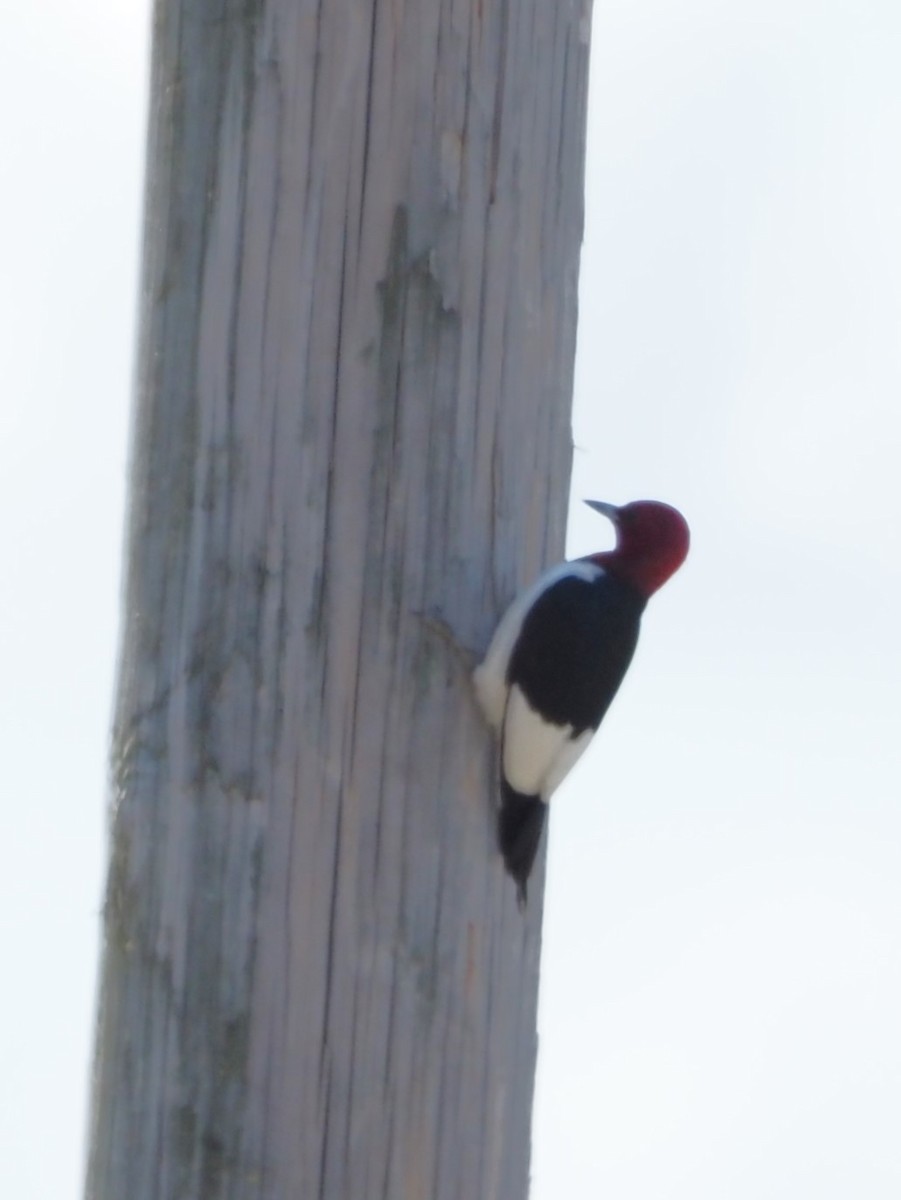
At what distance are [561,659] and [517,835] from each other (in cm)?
98

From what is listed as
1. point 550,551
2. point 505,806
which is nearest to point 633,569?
point 550,551

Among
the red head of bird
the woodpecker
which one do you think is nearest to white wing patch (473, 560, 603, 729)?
the woodpecker

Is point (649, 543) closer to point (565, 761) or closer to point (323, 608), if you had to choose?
point (565, 761)

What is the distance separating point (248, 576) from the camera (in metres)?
2.53

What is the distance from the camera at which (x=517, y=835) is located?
2.77 metres

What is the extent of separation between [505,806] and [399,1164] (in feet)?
1.67

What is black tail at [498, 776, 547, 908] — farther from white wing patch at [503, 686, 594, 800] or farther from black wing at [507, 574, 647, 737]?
black wing at [507, 574, 647, 737]

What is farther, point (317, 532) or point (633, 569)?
point (633, 569)

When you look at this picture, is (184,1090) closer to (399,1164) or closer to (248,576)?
(399,1164)

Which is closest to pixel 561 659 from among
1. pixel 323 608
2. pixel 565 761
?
pixel 565 761

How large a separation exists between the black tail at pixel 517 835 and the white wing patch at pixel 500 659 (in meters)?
0.05

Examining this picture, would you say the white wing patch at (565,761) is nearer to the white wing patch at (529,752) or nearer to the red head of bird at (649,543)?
the white wing patch at (529,752)

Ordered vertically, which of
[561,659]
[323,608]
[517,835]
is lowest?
[517,835]

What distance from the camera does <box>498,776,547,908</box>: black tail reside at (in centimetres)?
276
